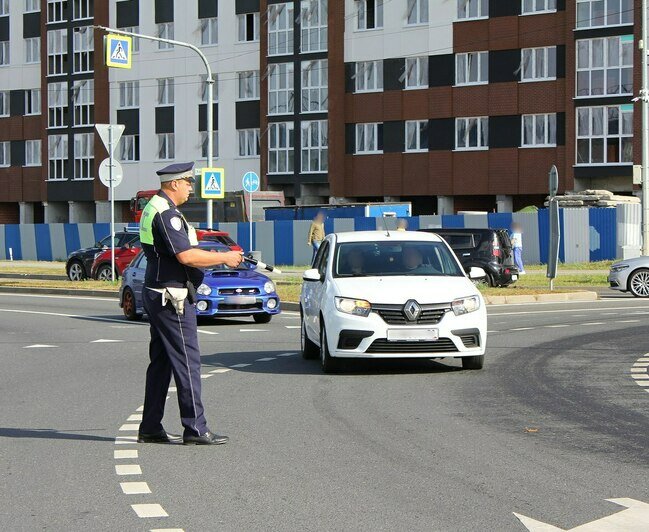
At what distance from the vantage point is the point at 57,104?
76.5 metres

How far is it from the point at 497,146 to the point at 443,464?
52677 mm

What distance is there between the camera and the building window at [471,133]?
2393 inches

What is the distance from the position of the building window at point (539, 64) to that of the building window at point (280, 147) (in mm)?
12652

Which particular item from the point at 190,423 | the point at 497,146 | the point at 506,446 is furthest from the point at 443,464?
the point at 497,146

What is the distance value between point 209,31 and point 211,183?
40013 millimetres

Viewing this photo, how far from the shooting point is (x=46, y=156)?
7700 centimetres

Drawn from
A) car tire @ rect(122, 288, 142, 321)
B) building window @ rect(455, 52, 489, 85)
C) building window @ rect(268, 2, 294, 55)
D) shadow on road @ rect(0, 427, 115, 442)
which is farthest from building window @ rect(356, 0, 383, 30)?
shadow on road @ rect(0, 427, 115, 442)

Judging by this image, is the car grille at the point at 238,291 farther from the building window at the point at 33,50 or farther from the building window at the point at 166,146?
the building window at the point at 33,50

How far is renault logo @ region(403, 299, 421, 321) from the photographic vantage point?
13.9m

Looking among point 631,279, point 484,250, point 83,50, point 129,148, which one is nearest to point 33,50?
point 83,50

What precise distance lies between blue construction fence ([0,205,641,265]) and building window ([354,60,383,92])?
12.6 m

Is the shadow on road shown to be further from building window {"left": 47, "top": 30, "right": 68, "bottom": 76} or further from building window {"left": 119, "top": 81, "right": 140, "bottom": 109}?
building window {"left": 47, "top": 30, "right": 68, "bottom": 76}

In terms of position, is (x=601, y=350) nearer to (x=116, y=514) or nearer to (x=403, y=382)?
(x=403, y=382)

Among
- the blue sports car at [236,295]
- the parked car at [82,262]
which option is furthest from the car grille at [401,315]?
the parked car at [82,262]
